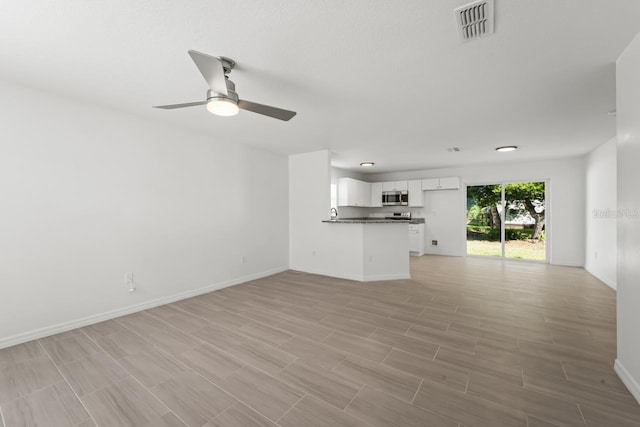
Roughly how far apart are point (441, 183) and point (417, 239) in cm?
164

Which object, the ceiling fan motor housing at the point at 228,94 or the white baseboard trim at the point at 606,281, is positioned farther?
the white baseboard trim at the point at 606,281

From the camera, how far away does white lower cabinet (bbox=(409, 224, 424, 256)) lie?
7.17 m

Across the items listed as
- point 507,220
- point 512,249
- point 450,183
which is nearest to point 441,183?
point 450,183

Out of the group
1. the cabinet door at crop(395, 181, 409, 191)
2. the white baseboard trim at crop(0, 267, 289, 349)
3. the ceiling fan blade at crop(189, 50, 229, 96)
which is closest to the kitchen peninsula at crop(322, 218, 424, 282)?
the white baseboard trim at crop(0, 267, 289, 349)

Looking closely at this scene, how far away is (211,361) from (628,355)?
10.2ft

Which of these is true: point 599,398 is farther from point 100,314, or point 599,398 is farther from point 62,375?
point 100,314

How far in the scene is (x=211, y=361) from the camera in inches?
85.6

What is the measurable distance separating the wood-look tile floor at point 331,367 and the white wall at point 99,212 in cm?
33

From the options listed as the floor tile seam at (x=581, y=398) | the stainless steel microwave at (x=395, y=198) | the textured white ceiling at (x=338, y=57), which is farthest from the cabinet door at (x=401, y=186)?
the floor tile seam at (x=581, y=398)

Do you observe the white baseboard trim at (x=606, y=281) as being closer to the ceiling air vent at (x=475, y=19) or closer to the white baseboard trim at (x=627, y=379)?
the white baseboard trim at (x=627, y=379)

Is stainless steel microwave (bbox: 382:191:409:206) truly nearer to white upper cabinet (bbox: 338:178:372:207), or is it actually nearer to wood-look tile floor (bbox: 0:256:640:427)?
white upper cabinet (bbox: 338:178:372:207)

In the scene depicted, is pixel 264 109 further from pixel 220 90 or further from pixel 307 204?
pixel 307 204

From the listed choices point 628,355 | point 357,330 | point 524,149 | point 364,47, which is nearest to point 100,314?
point 357,330

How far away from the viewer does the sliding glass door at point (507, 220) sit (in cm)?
621
